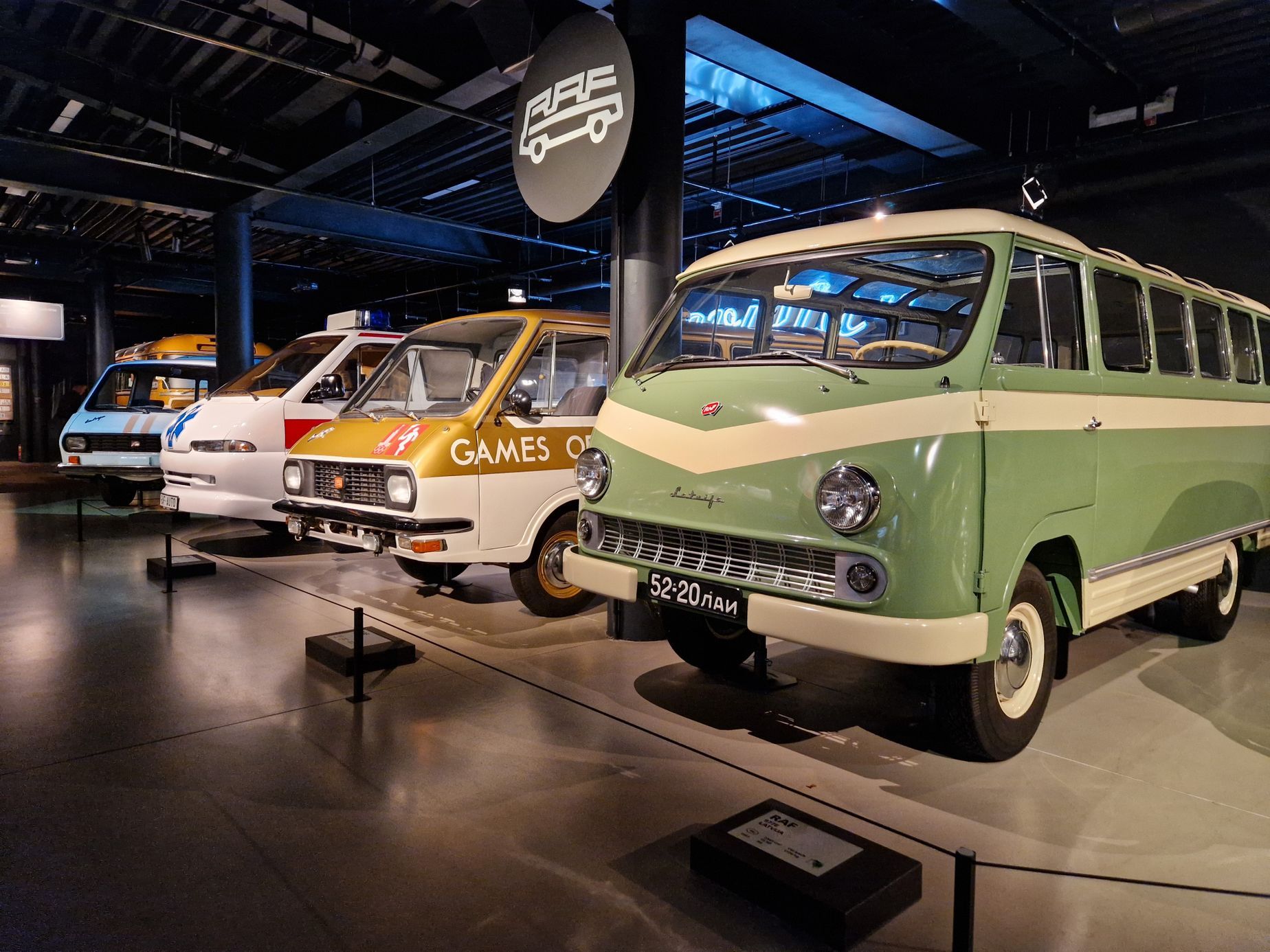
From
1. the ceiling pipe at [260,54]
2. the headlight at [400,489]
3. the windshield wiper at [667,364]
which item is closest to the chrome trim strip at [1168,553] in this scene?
the windshield wiper at [667,364]

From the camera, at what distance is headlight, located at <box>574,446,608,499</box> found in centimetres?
403

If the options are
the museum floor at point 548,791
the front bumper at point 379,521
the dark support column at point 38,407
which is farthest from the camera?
the dark support column at point 38,407

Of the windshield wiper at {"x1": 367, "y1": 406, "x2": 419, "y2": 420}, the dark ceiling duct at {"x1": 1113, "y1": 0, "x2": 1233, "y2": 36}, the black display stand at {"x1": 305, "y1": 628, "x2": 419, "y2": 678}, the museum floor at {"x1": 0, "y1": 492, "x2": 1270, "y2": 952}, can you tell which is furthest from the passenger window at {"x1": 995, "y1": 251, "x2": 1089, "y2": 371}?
the dark ceiling duct at {"x1": 1113, "y1": 0, "x2": 1233, "y2": 36}

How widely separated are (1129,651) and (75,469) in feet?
38.6

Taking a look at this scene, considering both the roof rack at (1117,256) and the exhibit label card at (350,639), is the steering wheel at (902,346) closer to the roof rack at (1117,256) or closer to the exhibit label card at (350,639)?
the roof rack at (1117,256)

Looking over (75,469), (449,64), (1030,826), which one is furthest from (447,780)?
(75,469)

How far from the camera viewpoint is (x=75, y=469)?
35.0ft

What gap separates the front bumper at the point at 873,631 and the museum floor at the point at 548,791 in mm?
622

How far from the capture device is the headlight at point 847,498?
10.0ft

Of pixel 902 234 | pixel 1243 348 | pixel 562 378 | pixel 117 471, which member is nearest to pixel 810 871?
pixel 902 234

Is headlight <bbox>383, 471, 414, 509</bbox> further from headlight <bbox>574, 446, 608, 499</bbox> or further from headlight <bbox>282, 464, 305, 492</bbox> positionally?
headlight <bbox>574, 446, 608, 499</bbox>

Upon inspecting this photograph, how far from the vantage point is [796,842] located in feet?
8.77

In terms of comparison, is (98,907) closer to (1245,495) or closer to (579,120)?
(579,120)

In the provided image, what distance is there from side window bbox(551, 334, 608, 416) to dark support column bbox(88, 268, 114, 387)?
52.3 feet
